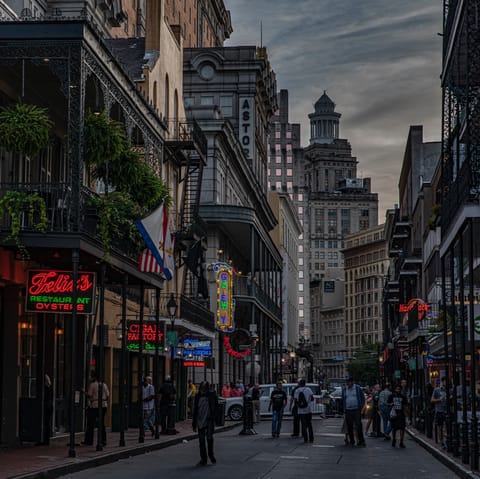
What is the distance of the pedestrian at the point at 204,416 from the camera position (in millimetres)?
22297

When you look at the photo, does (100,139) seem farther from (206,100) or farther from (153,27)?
(206,100)

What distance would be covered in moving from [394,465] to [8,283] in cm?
948

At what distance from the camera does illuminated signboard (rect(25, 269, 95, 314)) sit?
75.3 feet

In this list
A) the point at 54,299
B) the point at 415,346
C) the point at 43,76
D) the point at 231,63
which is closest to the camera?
the point at 54,299

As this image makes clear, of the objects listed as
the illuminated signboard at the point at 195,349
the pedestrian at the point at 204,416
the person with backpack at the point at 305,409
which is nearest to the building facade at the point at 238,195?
the illuminated signboard at the point at 195,349

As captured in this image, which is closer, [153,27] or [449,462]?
[449,462]

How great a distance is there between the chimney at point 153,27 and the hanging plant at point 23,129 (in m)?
20.8

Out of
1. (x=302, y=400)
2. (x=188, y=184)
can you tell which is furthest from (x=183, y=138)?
(x=302, y=400)

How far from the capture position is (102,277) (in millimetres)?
23500

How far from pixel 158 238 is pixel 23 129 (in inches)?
229

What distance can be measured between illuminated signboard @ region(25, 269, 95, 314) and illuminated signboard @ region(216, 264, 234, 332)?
33935 mm

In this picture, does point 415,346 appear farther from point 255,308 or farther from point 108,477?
point 108,477

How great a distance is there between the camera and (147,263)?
27.0m

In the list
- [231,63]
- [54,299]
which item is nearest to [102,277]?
[54,299]
